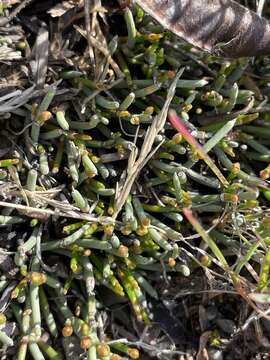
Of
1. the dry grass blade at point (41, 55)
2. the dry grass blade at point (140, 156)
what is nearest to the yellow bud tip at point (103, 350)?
the dry grass blade at point (140, 156)

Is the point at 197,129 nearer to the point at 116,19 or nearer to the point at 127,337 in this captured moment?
the point at 116,19

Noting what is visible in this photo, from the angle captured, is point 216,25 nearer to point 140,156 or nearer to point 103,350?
point 140,156

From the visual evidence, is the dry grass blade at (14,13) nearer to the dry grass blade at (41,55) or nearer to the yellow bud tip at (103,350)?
the dry grass blade at (41,55)

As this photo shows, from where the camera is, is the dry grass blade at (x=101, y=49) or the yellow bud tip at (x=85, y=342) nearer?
the yellow bud tip at (x=85, y=342)

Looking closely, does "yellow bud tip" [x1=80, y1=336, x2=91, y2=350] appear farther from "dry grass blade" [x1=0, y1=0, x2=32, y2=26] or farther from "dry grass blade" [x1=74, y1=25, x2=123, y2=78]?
"dry grass blade" [x1=0, y1=0, x2=32, y2=26]

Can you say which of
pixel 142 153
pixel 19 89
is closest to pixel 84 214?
pixel 142 153

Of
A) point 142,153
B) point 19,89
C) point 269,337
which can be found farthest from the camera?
point 269,337

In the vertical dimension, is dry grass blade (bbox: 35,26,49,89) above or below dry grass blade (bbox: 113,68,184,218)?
above

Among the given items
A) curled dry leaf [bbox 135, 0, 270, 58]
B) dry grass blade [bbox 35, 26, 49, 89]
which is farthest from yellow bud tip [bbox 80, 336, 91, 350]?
curled dry leaf [bbox 135, 0, 270, 58]

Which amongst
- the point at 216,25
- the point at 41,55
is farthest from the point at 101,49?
the point at 216,25
